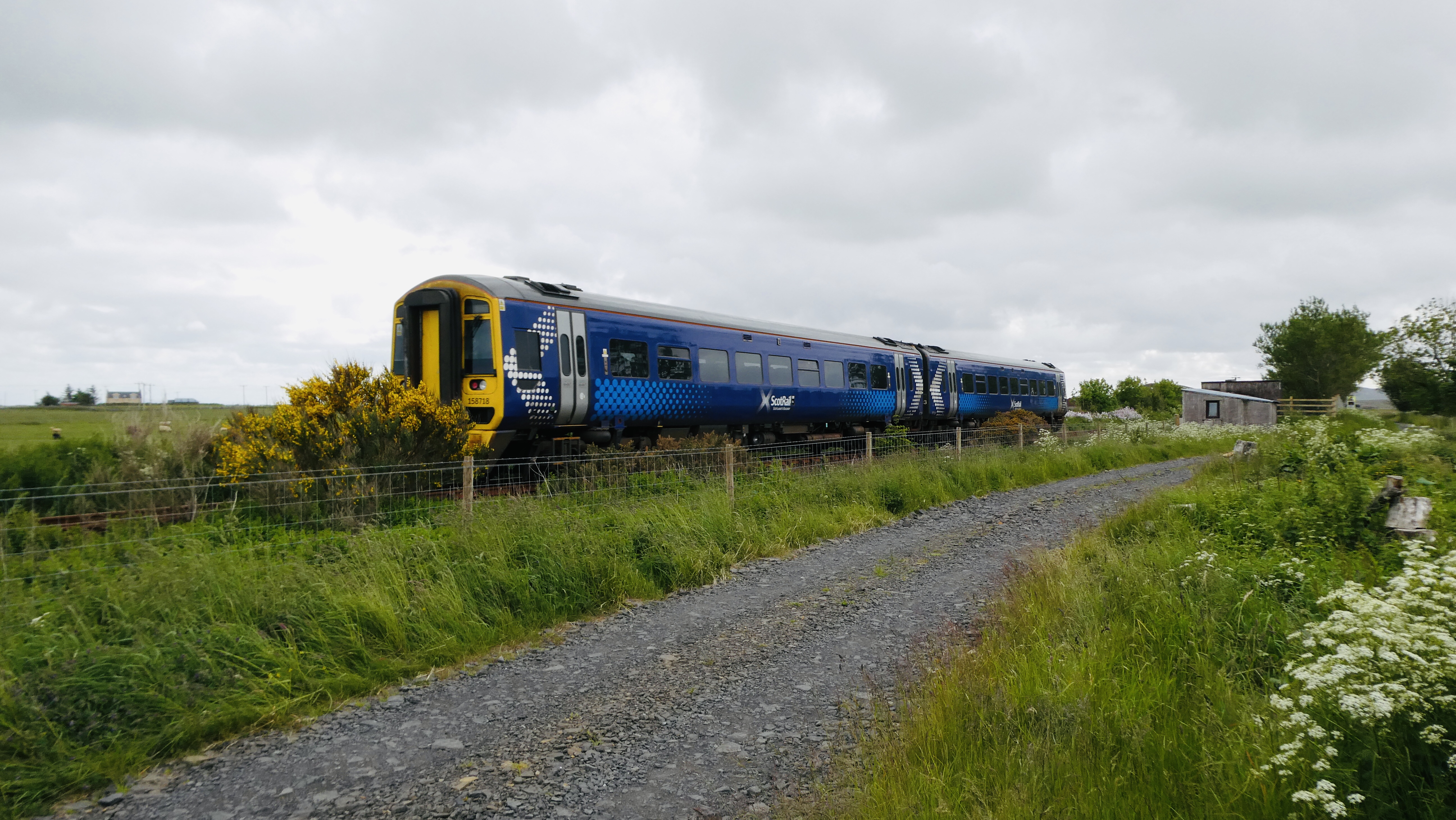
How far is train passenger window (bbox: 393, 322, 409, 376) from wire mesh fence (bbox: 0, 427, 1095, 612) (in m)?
2.24

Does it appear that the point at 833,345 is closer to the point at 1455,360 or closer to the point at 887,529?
the point at 887,529

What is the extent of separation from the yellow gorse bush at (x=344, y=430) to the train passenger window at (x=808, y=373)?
358 inches

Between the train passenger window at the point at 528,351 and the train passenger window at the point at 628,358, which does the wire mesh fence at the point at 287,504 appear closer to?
the train passenger window at the point at 528,351

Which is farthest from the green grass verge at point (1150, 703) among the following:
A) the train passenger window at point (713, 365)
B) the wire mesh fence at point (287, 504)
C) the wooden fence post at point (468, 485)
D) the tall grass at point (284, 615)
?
the train passenger window at point (713, 365)

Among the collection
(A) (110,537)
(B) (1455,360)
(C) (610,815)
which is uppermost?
(B) (1455,360)

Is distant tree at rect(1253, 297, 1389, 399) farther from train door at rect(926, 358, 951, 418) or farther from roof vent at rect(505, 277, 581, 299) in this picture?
roof vent at rect(505, 277, 581, 299)

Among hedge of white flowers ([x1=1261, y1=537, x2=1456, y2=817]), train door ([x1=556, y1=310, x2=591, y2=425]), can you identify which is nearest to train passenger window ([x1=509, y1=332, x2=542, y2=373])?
train door ([x1=556, y1=310, x2=591, y2=425])

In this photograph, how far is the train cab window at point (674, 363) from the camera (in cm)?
1334

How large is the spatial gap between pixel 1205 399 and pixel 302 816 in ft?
151

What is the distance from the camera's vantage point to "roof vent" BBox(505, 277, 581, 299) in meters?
11.7

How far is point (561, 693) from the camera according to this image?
4402mm

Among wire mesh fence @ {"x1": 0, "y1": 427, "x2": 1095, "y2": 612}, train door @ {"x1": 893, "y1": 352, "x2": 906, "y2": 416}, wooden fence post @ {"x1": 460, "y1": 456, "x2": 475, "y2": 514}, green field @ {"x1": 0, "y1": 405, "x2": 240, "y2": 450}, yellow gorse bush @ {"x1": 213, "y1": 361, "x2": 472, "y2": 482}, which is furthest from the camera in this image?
train door @ {"x1": 893, "y1": 352, "x2": 906, "y2": 416}

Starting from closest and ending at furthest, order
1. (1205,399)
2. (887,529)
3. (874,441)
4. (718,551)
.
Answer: (718,551)
(887,529)
(874,441)
(1205,399)

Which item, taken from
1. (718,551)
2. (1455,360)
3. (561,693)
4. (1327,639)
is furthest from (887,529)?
(1455,360)
